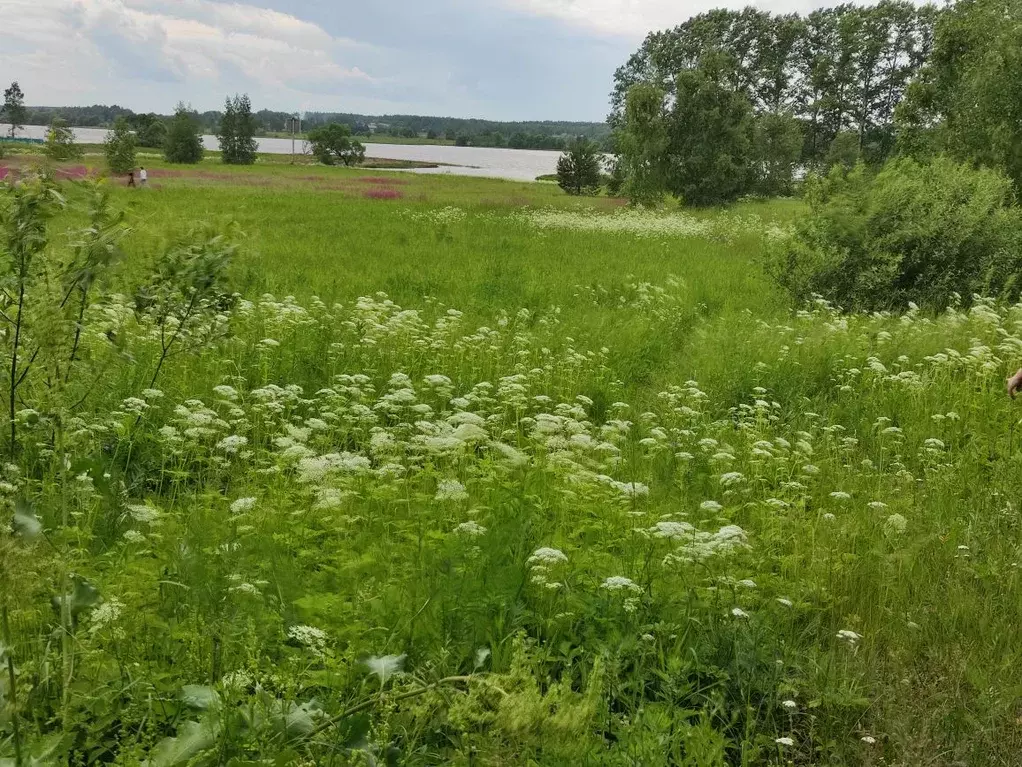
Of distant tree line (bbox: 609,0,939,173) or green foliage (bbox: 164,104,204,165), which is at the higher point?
distant tree line (bbox: 609,0,939,173)

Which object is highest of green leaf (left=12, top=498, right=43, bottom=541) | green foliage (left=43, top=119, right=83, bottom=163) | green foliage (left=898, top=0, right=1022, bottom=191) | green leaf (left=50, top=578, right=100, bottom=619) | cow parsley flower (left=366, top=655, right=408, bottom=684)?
green foliage (left=898, top=0, right=1022, bottom=191)

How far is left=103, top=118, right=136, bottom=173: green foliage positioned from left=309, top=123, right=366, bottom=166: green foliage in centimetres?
9415

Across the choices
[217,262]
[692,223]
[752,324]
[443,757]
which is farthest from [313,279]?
[692,223]

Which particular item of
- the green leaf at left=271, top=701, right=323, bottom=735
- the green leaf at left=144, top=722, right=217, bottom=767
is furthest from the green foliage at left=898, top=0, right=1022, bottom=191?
the green leaf at left=144, top=722, right=217, bottom=767

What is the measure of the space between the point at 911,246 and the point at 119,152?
13443mm

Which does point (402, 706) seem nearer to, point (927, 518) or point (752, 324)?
point (927, 518)

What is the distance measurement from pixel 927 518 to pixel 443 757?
13.3 feet

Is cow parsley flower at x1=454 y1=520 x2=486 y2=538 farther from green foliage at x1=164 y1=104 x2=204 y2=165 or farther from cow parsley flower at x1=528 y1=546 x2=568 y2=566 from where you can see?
green foliage at x1=164 y1=104 x2=204 y2=165

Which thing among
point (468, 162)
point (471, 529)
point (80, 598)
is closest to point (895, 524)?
point (471, 529)

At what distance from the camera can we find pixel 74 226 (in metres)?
3.08

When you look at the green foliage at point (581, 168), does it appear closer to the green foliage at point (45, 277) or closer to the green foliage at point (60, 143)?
the green foliage at point (60, 143)

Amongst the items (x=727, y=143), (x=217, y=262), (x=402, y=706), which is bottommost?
(x=402, y=706)

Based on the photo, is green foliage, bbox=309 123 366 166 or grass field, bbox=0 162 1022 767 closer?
grass field, bbox=0 162 1022 767

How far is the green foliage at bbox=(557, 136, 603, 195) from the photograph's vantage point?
64694 mm
